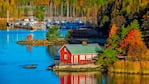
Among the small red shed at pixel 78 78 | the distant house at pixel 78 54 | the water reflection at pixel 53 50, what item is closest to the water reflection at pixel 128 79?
the small red shed at pixel 78 78

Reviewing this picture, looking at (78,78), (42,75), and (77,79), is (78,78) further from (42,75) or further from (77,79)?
(42,75)

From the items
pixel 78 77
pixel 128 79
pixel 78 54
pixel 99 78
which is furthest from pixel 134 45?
pixel 78 77

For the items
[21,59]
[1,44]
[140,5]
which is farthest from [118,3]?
[21,59]

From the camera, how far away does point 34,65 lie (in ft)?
169

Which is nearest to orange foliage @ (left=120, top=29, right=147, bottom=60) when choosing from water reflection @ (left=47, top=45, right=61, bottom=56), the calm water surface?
the calm water surface

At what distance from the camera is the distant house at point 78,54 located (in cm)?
4974

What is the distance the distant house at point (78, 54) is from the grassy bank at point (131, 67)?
3.75 meters

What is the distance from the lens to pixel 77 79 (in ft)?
147

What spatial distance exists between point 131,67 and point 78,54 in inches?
225

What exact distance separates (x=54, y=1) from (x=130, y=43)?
295ft

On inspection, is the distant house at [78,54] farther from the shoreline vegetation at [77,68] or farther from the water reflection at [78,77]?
the water reflection at [78,77]

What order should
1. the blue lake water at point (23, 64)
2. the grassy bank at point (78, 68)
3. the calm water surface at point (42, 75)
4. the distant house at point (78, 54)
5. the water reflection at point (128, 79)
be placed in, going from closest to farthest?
the water reflection at point (128, 79), the calm water surface at point (42, 75), the blue lake water at point (23, 64), the grassy bank at point (78, 68), the distant house at point (78, 54)

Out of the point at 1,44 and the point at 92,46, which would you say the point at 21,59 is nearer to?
the point at 92,46

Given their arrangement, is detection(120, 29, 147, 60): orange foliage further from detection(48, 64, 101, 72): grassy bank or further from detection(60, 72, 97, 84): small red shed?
detection(60, 72, 97, 84): small red shed
